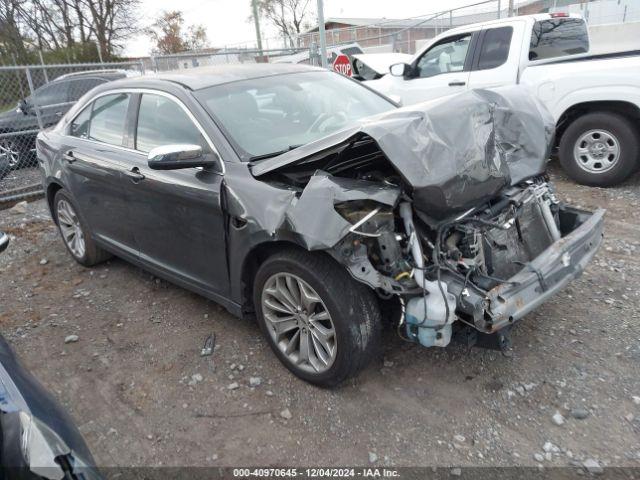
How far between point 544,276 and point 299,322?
1.38 meters

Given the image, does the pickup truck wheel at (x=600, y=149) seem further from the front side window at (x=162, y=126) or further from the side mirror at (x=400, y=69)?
the front side window at (x=162, y=126)

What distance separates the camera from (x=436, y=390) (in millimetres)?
2943

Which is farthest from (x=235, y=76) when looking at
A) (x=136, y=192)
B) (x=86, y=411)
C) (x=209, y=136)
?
(x=86, y=411)

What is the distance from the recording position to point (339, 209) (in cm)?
255

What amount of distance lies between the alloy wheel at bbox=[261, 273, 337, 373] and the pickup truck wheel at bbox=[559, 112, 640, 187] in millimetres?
4597

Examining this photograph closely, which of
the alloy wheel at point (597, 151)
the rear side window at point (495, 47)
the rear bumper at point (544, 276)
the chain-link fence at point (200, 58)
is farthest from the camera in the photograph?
the chain-link fence at point (200, 58)

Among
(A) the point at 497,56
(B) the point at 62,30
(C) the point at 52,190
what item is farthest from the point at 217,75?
(B) the point at 62,30

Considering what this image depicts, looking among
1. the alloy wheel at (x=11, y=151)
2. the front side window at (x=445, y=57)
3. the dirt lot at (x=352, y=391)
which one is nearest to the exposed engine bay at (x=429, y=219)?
the dirt lot at (x=352, y=391)

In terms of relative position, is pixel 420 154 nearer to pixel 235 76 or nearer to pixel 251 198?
pixel 251 198

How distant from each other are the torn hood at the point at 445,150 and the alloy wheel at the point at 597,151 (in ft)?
10.5

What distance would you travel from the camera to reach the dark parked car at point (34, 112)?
9.12 m

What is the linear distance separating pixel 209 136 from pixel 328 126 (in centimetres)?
86

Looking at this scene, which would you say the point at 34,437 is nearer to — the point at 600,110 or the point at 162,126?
the point at 162,126

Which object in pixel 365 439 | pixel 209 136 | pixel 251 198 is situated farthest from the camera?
pixel 209 136
